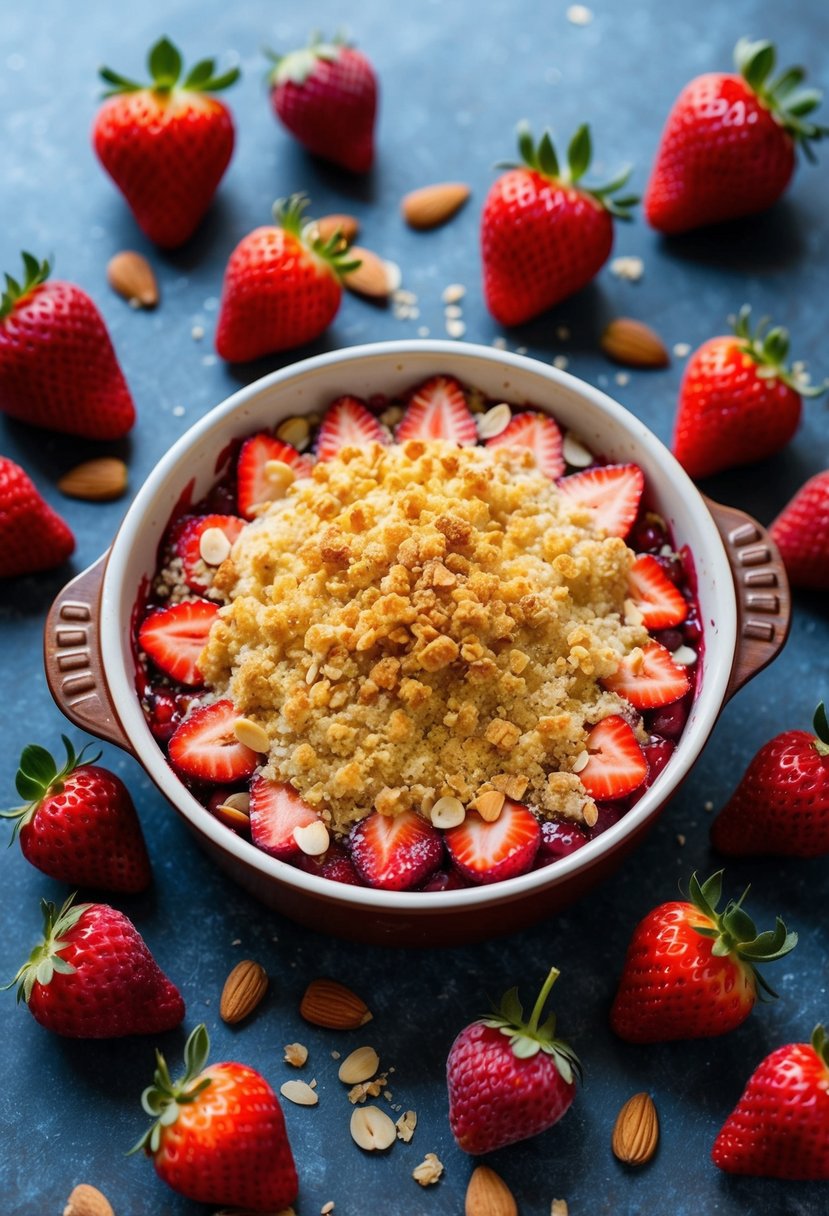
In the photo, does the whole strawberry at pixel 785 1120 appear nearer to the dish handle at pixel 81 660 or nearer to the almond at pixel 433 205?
the dish handle at pixel 81 660

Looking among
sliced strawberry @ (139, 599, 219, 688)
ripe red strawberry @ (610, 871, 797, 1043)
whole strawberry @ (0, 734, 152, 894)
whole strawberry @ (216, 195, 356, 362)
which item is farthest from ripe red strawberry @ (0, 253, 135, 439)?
ripe red strawberry @ (610, 871, 797, 1043)

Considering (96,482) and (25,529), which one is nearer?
(25,529)

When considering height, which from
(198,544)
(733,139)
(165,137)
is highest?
(733,139)

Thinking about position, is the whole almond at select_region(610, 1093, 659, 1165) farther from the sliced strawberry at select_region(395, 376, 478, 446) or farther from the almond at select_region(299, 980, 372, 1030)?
the sliced strawberry at select_region(395, 376, 478, 446)

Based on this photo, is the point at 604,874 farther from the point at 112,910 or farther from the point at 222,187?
the point at 222,187

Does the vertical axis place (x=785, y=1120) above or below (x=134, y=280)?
below

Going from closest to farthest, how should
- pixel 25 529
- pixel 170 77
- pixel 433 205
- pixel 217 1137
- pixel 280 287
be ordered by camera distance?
pixel 217 1137 < pixel 25 529 < pixel 280 287 < pixel 170 77 < pixel 433 205

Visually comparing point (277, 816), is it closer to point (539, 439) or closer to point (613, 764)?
point (613, 764)

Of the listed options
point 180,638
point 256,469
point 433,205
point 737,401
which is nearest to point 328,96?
point 433,205
